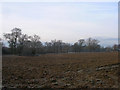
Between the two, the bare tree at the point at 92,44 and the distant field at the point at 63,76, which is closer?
the distant field at the point at 63,76

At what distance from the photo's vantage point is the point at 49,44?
86375 millimetres

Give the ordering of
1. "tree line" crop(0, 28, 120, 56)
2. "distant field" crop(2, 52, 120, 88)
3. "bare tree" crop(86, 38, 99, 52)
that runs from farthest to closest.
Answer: "bare tree" crop(86, 38, 99, 52)
"tree line" crop(0, 28, 120, 56)
"distant field" crop(2, 52, 120, 88)

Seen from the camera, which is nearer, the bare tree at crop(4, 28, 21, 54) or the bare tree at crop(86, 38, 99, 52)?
the bare tree at crop(4, 28, 21, 54)

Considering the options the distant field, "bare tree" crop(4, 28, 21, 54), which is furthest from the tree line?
the distant field

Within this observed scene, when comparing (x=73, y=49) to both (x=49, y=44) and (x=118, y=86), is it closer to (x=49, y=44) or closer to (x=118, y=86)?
(x=49, y=44)

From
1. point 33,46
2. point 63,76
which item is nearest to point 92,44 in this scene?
point 33,46

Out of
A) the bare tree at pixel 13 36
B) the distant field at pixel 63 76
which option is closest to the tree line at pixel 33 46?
the bare tree at pixel 13 36

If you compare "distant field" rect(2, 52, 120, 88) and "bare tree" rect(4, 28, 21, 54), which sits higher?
"bare tree" rect(4, 28, 21, 54)

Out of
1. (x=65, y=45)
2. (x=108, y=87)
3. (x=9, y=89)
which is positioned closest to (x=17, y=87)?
(x=9, y=89)

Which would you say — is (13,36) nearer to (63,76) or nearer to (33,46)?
(33,46)

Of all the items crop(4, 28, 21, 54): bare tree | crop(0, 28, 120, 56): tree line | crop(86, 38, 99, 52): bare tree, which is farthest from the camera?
crop(86, 38, 99, 52): bare tree

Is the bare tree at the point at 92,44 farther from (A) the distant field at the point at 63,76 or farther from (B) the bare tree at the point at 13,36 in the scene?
(A) the distant field at the point at 63,76

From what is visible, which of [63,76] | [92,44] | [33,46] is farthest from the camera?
[92,44]

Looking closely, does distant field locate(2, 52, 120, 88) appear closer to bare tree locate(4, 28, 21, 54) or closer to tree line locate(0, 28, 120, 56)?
tree line locate(0, 28, 120, 56)
